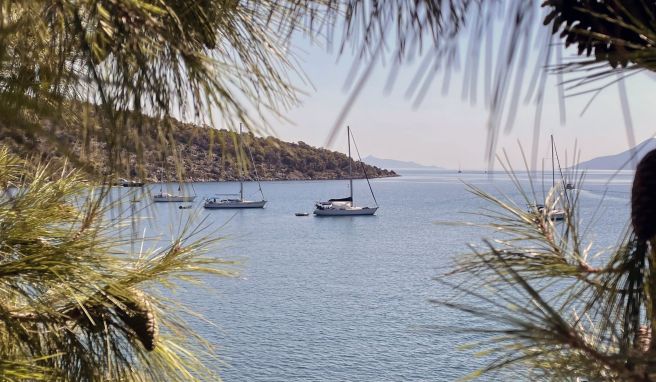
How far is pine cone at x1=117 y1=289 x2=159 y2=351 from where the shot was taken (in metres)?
1.80

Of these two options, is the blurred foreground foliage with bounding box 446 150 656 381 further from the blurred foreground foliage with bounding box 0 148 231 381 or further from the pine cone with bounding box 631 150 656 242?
the blurred foreground foliage with bounding box 0 148 231 381

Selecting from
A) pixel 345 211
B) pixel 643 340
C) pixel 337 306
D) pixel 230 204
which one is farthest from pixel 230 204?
pixel 643 340

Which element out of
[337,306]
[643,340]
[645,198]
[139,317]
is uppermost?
[645,198]

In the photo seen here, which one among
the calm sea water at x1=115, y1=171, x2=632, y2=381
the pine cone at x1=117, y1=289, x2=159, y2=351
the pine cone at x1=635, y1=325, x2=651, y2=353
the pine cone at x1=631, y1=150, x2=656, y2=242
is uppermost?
the pine cone at x1=631, y1=150, x2=656, y2=242

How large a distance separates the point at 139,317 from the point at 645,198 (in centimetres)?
135

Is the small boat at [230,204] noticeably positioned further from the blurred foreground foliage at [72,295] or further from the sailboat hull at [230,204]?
the blurred foreground foliage at [72,295]

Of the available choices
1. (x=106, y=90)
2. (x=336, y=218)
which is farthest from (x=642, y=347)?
(x=336, y=218)

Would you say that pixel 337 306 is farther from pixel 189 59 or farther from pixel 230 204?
pixel 230 204

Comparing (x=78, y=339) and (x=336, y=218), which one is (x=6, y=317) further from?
(x=336, y=218)

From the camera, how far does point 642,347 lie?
3.27 feet

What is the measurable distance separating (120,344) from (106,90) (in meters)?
1.19

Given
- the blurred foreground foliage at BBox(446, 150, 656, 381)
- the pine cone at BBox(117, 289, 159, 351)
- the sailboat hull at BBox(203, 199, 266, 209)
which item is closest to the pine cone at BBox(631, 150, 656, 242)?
the blurred foreground foliage at BBox(446, 150, 656, 381)

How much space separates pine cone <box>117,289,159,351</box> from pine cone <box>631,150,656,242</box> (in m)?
1.31

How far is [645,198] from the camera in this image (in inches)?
33.4
